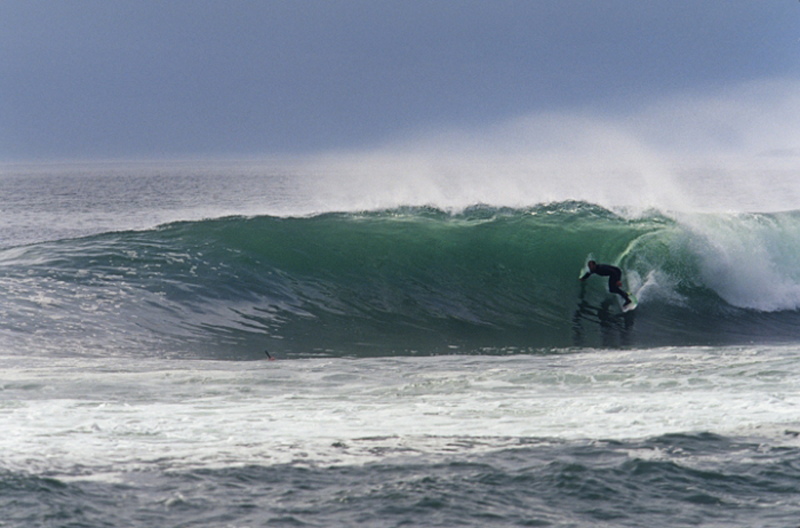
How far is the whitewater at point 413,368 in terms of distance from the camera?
14.9 ft

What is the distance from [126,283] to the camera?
1277 centimetres

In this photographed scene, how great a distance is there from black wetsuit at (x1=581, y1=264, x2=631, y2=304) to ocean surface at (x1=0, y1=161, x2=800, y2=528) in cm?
39

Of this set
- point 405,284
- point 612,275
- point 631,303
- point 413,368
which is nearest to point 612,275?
point 612,275

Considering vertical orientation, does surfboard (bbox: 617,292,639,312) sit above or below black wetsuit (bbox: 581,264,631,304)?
below

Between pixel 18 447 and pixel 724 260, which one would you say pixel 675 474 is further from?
pixel 724 260

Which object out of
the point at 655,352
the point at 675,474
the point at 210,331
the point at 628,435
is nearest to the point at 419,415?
the point at 628,435

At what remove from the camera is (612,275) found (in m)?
13.1

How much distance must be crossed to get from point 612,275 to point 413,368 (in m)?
5.56

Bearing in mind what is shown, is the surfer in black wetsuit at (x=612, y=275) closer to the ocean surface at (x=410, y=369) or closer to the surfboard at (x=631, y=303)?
the surfboard at (x=631, y=303)

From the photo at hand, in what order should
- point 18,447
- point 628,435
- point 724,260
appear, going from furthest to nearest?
point 724,260
point 628,435
point 18,447

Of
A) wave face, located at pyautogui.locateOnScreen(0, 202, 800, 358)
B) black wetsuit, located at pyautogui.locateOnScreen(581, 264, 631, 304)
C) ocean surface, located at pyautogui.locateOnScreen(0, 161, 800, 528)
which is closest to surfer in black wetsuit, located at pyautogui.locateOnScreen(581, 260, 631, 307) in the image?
black wetsuit, located at pyautogui.locateOnScreen(581, 264, 631, 304)

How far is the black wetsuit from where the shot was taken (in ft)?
42.3

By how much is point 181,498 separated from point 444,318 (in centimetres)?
815

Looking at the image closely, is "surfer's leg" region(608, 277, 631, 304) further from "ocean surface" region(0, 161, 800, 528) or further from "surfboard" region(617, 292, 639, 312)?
"ocean surface" region(0, 161, 800, 528)
